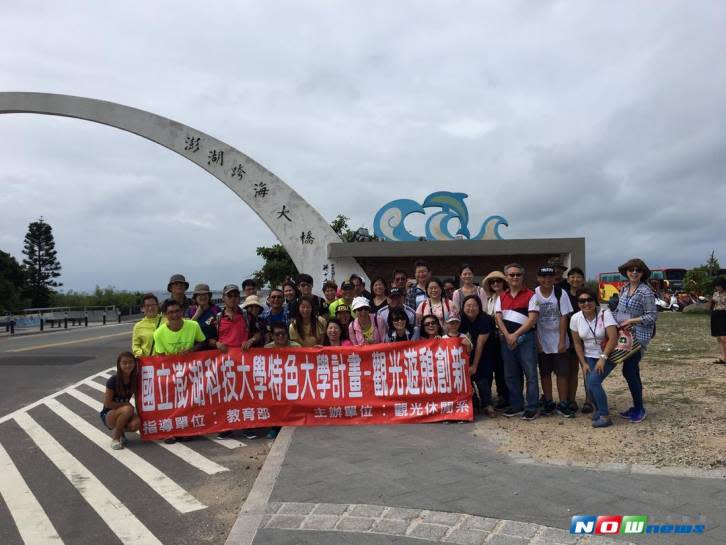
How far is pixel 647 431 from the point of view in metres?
5.73

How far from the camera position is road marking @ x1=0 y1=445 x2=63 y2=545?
151 inches

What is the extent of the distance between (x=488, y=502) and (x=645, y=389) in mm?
5150

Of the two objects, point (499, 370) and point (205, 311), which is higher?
point (205, 311)

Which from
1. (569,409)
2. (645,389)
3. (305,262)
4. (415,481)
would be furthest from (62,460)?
(305,262)

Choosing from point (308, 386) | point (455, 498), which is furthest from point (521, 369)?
point (455, 498)

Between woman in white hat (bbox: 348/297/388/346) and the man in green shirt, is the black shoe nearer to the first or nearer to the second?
woman in white hat (bbox: 348/297/388/346)

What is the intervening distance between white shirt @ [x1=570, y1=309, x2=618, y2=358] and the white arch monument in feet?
39.2

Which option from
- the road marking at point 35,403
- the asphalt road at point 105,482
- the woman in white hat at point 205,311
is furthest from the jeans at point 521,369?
the road marking at point 35,403

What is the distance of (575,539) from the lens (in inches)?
134

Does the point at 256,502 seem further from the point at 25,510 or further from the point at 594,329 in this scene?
the point at 594,329

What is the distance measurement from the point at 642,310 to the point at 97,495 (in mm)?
5408

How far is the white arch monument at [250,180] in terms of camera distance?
18516mm

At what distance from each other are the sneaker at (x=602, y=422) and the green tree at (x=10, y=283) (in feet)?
142

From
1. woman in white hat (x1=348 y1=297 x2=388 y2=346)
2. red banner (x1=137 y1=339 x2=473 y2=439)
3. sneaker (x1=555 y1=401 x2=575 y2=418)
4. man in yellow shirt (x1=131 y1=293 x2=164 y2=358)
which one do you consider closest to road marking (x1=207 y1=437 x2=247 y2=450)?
red banner (x1=137 y1=339 x2=473 y2=439)
